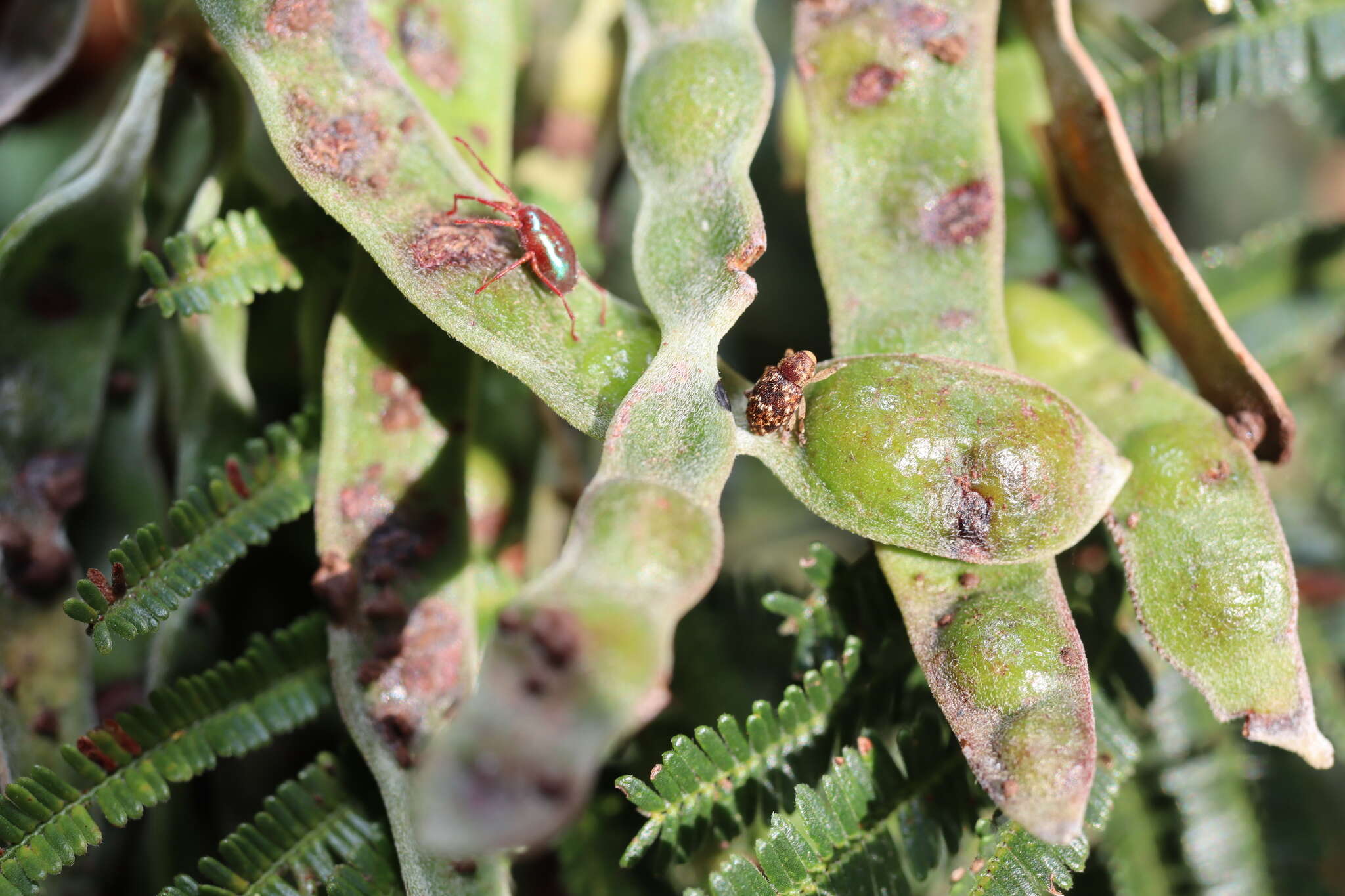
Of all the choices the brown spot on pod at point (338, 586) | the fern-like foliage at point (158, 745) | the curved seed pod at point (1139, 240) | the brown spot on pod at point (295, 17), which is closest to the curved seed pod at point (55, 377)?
the fern-like foliage at point (158, 745)

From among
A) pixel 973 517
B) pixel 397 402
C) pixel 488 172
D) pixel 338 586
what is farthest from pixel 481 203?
pixel 973 517

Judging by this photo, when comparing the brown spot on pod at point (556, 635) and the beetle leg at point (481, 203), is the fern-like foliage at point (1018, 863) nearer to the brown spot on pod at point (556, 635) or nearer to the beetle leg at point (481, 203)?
the brown spot on pod at point (556, 635)

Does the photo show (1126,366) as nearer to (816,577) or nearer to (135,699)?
(816,577)

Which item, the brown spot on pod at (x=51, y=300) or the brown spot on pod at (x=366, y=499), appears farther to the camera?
the brown spot on pod at (x=51, y=300)

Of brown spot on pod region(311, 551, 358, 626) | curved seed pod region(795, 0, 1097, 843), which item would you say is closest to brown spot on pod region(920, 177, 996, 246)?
curved seed pod region(795, 0, 1097, 843)

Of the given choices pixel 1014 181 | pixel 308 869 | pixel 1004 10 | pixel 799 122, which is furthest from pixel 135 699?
pixel 1004 10
